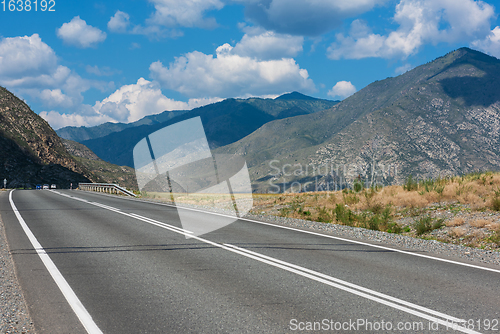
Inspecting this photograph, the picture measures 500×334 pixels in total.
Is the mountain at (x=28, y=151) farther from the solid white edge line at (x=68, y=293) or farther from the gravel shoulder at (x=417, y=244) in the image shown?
the gravel shoulder at (x=417, y=244)

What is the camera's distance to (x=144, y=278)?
5.58 m

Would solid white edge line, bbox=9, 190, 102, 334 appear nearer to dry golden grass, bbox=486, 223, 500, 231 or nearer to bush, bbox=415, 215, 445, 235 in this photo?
bush, bbox=415, 215, 445, 235

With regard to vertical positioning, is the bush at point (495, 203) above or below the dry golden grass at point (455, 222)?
above

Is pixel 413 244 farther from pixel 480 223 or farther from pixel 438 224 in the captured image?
pixel 480 223

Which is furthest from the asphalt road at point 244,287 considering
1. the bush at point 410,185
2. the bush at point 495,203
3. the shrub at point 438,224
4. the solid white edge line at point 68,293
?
the bush at point 410,185

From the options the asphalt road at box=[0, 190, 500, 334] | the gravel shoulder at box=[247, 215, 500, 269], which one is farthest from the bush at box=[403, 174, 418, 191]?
the asphalt road at box=[0, 190, 500, 334]

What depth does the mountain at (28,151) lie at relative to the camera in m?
75.1

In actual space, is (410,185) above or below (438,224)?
above

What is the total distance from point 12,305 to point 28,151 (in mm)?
94374

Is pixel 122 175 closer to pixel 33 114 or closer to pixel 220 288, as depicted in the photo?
pixel 33 114

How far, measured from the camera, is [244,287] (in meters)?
5.16

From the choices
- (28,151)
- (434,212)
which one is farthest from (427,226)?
(28,151)

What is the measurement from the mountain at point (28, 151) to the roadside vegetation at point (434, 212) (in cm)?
7465

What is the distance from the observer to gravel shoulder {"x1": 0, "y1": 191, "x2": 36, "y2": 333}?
388cm
